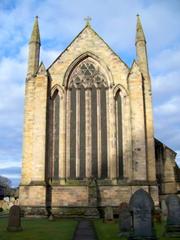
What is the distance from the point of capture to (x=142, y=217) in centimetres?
1128

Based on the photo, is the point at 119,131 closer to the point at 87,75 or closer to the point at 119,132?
the point at 119,132

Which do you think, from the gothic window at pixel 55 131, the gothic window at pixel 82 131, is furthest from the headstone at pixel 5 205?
the gothic window at pixel 82 131

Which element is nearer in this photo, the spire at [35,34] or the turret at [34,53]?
the turret at [34,53]

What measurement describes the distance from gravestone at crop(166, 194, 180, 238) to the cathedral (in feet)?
29.5

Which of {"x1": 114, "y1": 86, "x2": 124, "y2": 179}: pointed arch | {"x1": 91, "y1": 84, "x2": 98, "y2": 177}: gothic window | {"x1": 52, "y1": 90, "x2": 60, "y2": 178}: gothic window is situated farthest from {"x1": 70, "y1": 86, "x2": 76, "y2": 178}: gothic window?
{"x1": 114, "y1": 86, "x2": 124, "y2": 179}: pointed arch

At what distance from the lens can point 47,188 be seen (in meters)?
23.8

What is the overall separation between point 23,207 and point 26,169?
2.75 m

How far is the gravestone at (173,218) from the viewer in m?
13.4

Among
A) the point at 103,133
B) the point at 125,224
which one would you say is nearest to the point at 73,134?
the point at 103,133

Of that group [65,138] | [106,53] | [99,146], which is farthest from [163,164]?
[106,53]

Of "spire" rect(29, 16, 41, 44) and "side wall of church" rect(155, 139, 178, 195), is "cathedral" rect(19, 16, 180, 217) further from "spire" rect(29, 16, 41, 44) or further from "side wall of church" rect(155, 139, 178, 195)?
"spire" rect(29, 16, 41, 44)

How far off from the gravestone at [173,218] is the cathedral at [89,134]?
9005 millimetres

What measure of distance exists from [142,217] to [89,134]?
14.5 meters

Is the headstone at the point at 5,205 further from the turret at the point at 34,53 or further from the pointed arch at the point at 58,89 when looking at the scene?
the turret at the point at 34,53
